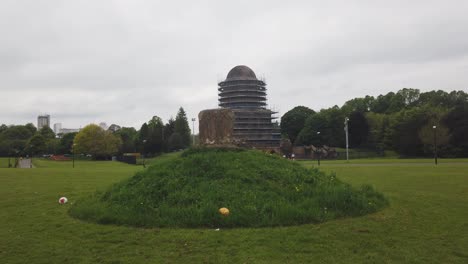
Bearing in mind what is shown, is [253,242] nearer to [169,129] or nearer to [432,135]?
[432,135]

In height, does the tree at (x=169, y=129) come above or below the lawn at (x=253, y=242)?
above

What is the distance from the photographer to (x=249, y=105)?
8988cm

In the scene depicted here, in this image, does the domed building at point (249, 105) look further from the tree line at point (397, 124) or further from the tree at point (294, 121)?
the tree at point (294, 121)

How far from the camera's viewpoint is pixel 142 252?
23.7 feet

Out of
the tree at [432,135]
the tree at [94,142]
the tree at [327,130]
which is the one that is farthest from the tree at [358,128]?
the tree at [94,142]

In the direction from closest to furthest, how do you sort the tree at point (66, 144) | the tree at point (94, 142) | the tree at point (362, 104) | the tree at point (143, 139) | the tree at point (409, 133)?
the tree at point (409, 133) < the tree at point (94, 142) < the tree at point (143, 139) < the tree at point (66, 144) < the tree at point (362, 104)

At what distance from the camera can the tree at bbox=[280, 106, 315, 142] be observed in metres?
110

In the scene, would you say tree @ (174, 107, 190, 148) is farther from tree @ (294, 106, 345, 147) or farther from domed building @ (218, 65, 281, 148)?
tree @ (294, 106, 345, 147)

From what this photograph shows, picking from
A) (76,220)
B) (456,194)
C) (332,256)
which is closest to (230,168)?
(76,220)

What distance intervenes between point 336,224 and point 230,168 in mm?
3829

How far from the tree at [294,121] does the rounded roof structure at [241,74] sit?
23.5 metres

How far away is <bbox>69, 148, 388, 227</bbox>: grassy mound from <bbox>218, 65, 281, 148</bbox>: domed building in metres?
70.4

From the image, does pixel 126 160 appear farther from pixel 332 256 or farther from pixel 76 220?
pixel 332 256

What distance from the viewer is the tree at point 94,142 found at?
274 ft
